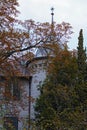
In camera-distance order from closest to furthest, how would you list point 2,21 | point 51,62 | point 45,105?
point 2,21, point 51,62, point 45,105

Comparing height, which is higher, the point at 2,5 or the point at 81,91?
the point at 2,5

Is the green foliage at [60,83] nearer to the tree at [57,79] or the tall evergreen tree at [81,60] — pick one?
the tree at [57,79]

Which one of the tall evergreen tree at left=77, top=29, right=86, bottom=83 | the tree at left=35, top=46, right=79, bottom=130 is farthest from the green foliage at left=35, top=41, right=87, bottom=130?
the tall evergreen tree at left=77, top=29, right=86, bottom=83

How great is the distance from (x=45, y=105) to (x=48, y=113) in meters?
1.76

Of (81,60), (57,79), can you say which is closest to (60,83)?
(57,79)

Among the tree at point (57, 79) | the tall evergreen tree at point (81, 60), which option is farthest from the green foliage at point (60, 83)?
the tall evergreen tree at point (81, 60)

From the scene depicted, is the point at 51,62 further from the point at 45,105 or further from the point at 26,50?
the point at 45,105

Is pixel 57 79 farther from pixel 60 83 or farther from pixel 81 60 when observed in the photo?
pixel 81 60

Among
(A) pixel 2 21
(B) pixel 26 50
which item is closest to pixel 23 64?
(B) pixel 26 50

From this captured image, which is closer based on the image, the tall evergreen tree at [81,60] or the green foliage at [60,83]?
the green foliage at [60,83]

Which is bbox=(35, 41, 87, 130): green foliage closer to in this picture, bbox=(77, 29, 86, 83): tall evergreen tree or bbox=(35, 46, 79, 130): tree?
bbox=(35, 46, 79, 130): tree

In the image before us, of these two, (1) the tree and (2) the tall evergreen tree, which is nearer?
(1) the tree

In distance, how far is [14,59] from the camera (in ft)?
92.5

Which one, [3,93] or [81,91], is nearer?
[3,93]
